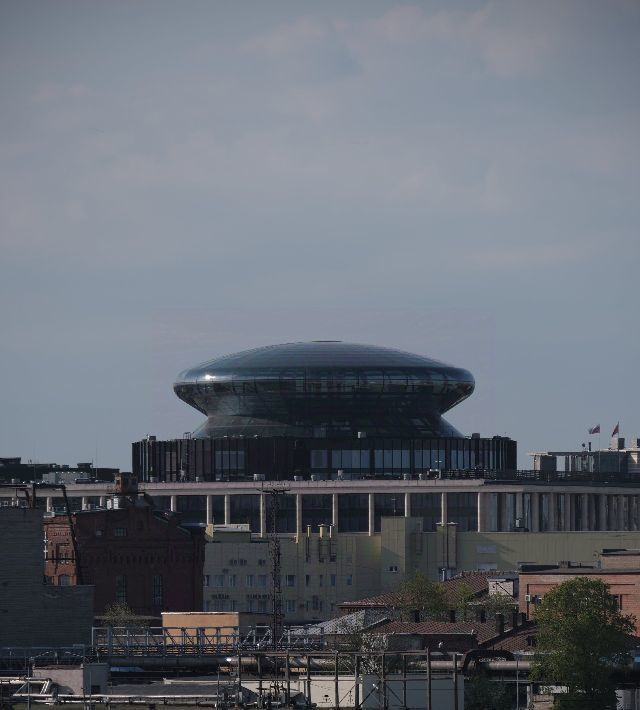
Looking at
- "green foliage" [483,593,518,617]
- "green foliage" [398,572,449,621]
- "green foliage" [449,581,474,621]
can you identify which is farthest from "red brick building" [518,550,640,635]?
"green foliage" [398,572,449,621]

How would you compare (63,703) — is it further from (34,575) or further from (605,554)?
(605,554)

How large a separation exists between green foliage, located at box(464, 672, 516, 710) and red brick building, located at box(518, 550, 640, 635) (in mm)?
35757

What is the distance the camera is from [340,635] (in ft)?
512

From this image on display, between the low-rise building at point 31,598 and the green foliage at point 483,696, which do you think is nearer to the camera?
the green foliage at point 483,696

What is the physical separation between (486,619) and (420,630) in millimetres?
20772

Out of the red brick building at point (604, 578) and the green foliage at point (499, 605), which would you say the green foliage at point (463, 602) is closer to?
the green foliage at point (499, 605)

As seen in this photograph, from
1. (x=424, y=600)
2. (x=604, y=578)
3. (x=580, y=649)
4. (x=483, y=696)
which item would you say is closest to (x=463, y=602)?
(x=424, y=600)

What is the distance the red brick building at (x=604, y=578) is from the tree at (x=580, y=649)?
28096 millimetres

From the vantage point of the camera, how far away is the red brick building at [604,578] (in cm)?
17750

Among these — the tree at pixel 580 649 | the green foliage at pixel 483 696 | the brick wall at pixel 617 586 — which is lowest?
the green foliage at pixel 483 696

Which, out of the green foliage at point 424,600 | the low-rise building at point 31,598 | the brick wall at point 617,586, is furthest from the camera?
the green foliage at point 424,600

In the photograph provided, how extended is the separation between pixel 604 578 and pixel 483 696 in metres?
45.1

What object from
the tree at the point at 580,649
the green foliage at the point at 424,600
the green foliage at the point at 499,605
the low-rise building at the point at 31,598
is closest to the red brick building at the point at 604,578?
the green foliage at the point at 499,605

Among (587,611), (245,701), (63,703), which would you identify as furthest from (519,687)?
(63,703)
